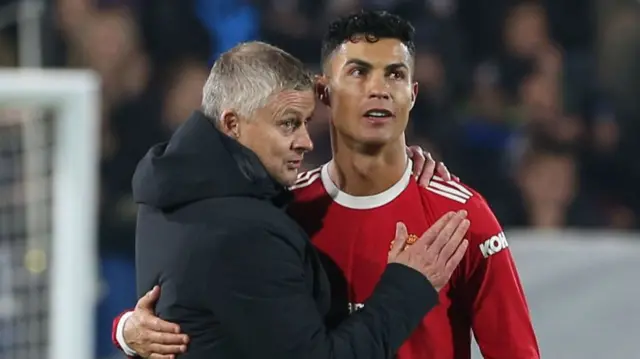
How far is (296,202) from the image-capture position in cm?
218

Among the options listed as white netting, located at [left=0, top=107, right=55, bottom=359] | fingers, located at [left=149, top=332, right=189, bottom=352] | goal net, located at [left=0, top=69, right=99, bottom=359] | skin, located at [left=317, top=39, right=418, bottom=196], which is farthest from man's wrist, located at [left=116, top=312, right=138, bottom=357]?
white netting, located at [left=0, top=107, right=55, bottom=359]

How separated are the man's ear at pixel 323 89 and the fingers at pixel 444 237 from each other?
0.99ft

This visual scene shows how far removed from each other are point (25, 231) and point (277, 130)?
2.36 metres

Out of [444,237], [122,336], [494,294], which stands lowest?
[122,336]

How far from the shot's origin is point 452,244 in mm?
1961

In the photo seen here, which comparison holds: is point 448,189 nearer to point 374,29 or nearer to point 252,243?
point 374,29

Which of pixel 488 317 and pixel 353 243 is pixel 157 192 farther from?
pixel 488 317

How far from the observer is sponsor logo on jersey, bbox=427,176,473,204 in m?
2.09

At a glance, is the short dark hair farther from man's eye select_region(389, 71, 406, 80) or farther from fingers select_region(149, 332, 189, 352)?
fingers select_region(149, 332, 189, 352)

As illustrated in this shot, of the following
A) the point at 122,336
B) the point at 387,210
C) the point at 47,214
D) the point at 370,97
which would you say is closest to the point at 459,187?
the point at 387,210

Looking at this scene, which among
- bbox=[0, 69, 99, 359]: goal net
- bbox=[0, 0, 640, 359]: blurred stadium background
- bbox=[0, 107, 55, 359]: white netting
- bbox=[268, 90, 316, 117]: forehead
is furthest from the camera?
bbox=[0, 0, 640, 359]: blurred stadium background

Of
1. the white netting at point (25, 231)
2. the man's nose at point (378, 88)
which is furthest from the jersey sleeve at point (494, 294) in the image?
the white netting at point (25, 231)

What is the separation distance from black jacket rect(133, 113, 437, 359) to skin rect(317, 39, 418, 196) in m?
0.18

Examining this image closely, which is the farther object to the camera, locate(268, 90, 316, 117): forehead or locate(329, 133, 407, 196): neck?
locate(329, 133, 407, 196): neck
